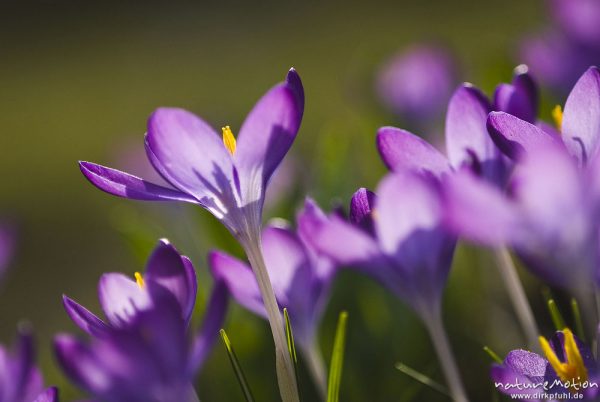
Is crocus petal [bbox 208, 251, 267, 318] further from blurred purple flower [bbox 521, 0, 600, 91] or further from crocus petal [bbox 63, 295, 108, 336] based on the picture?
blurred purple flower [bbox 521, 0, 600, 91]

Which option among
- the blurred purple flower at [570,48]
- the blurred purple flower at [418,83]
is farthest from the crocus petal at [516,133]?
the blurred purple flower at [418,83]

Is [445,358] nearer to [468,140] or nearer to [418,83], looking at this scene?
[468,140]

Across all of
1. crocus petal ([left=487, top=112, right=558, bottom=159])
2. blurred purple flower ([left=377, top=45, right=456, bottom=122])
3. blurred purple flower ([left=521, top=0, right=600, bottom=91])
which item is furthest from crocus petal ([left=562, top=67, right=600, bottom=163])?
blurred purple flower ([left=377, top=45, right=456, bottom=122])

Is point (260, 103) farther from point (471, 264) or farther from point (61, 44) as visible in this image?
point (61, 44)

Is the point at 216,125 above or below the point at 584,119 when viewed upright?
below

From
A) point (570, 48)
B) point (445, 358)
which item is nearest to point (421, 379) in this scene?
point (445, 358)

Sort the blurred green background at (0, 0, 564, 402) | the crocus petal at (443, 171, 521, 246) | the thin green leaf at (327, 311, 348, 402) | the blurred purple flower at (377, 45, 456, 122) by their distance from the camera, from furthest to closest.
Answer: the blurred purple flower at (377, 45, 456, 122) < the blurred green background at (0, 0, 564, 402) < the thin green leaf at (327, 311, 348, 402) < the crocus petal at (443, 171, 521, 246)
